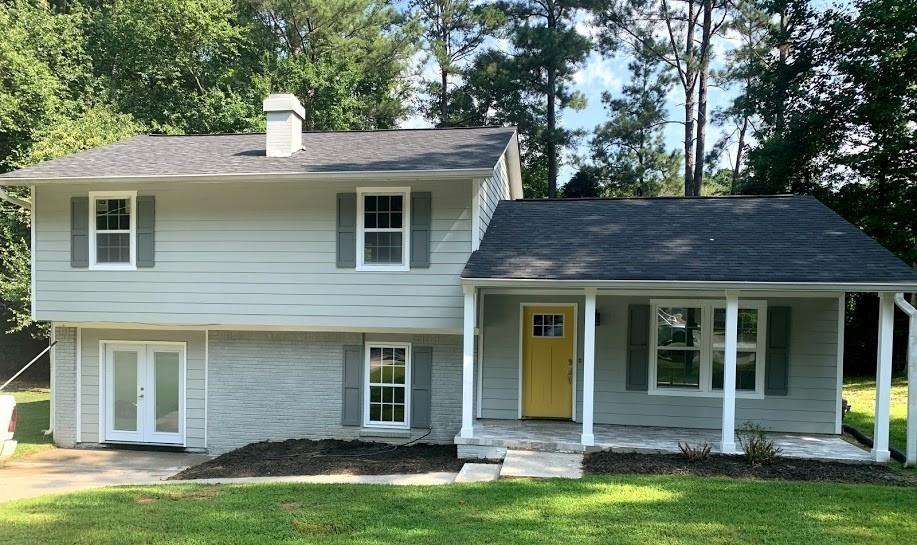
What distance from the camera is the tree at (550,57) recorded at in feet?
76.0

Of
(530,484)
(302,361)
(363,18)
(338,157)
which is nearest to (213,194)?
(338,157)

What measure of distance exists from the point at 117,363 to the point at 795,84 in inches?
790

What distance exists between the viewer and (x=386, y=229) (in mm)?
9375

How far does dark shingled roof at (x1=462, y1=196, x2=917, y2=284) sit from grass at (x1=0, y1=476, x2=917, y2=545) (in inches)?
109

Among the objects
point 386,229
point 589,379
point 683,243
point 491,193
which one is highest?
point 491,193

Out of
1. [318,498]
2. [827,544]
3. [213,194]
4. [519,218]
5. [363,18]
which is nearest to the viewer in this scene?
[827,544]

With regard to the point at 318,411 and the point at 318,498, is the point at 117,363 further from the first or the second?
the point at 318,498

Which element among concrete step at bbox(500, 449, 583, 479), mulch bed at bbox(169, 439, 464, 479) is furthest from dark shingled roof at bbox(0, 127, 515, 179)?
mulch bed at bbox(169, 439, 464, 479)

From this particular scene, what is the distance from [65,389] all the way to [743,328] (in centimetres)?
1184

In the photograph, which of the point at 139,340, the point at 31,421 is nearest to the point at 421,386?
the point at 139,340

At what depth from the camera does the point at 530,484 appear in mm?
6551

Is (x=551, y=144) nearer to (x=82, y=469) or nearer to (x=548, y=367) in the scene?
(x=548, y=367)

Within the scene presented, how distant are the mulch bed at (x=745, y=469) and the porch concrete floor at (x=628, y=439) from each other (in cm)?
23

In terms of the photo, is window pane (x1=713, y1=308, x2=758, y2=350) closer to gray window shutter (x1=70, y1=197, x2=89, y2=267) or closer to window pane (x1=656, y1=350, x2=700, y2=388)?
window pane (x1=656, y1=350, x2=700, y2=388)
